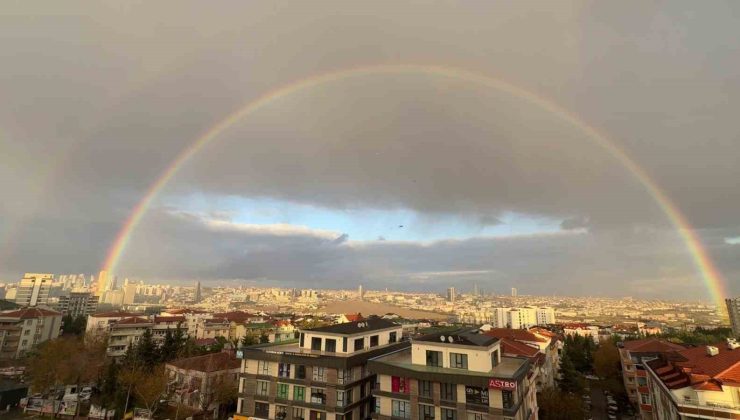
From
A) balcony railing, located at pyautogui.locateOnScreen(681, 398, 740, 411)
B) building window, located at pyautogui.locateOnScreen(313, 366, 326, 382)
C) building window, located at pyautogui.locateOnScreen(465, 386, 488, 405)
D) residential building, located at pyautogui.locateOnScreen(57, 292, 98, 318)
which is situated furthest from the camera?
residential building, located at pyautogui.locateOnScreen(57, 292, 98, 318)

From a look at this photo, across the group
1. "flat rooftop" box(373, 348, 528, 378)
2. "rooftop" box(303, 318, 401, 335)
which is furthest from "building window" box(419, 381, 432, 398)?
"rooftop" box(303, 318, 401, 335)

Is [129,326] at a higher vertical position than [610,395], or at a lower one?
higher

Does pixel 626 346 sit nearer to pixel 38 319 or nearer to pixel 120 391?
pixel 120 391

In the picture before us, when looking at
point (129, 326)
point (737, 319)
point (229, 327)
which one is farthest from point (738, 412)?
point (737, 319)

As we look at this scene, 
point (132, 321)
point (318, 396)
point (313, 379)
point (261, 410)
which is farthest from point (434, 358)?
point (132, 321)

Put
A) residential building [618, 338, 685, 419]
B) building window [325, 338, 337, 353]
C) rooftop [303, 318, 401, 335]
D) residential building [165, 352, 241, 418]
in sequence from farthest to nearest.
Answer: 1. residential building [165, 352, 241, 418]
2. residential building [618, 338, 685, 419]
3. rooftop [303, 318, 401, 335]
4. building window [325, 338, 337, 353]

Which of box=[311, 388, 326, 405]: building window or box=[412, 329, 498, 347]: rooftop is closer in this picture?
box=[412, 329, 498, 347]: rooftop

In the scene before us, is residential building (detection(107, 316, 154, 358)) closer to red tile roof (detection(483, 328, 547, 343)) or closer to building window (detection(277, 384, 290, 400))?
building window (detection(277, 384, 290, 400))
